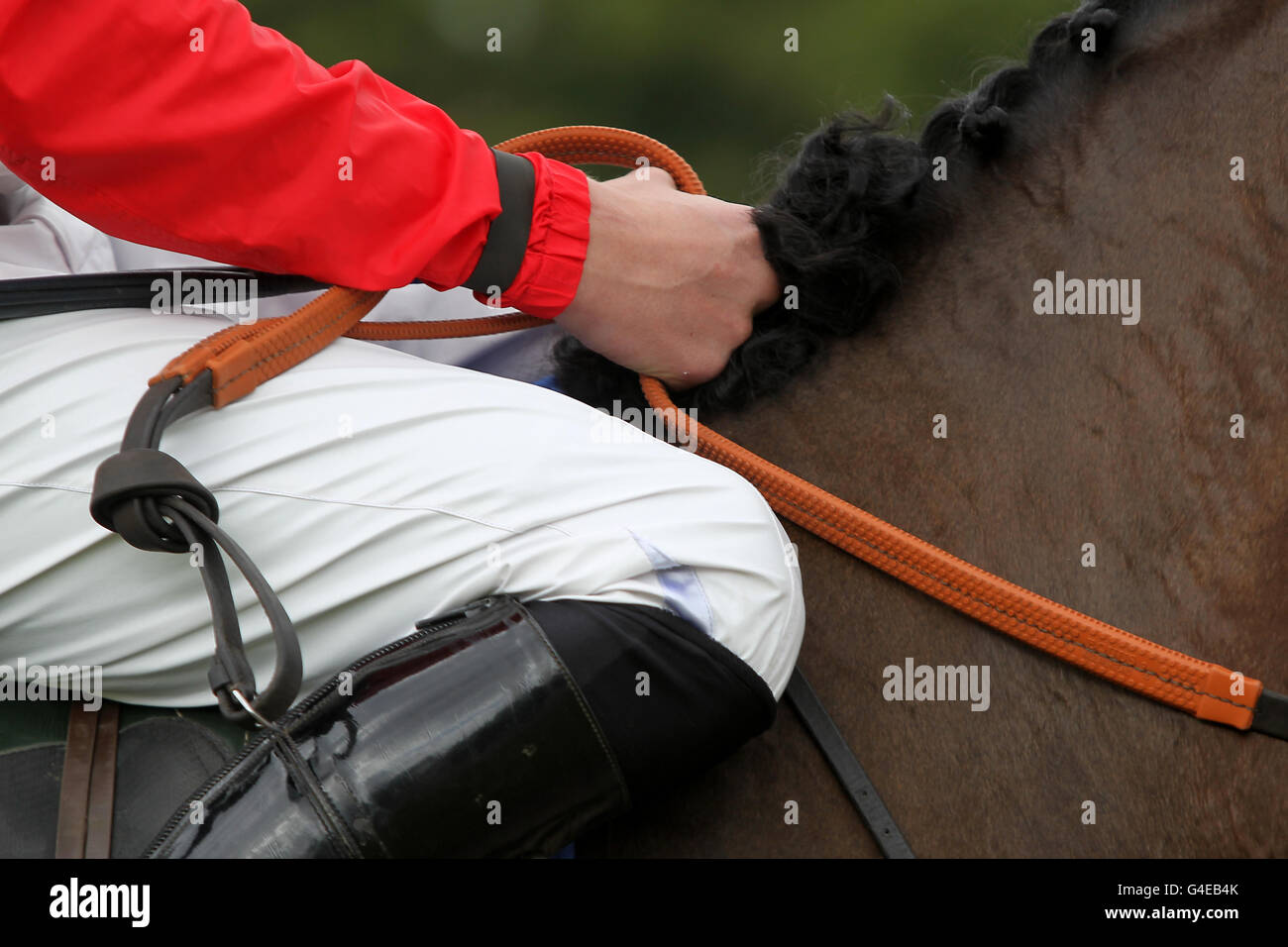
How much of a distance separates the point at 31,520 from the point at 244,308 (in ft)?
1.36

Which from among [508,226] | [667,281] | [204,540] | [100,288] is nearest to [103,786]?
[204,540]

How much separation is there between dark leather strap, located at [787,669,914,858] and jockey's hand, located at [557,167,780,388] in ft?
1.39

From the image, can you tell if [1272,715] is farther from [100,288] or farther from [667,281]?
[100,288]

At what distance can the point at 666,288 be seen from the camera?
144 cm

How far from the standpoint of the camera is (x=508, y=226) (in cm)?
132

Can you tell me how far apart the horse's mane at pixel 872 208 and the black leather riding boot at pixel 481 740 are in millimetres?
481

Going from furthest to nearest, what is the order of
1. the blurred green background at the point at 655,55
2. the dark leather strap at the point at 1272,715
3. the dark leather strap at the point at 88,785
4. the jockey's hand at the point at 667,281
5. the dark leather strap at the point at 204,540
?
the blurred green background at the point at 655,55, the jockey's hand at the point at 667,281, the dark leather strap at the point at 1272,715, the dark leather strap at the point at 88,785, the dark leather strap at the point at 204,540

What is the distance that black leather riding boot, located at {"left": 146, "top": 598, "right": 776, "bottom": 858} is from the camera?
3.39ft

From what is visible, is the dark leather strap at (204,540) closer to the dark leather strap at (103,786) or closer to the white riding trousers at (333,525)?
the white riding trousers at (333,525)

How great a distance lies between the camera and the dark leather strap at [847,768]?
1.26 meters

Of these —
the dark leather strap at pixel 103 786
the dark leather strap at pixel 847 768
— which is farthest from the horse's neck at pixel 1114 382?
the dark leather strap at pixel 103 786

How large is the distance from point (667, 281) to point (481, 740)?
0.63 metres
